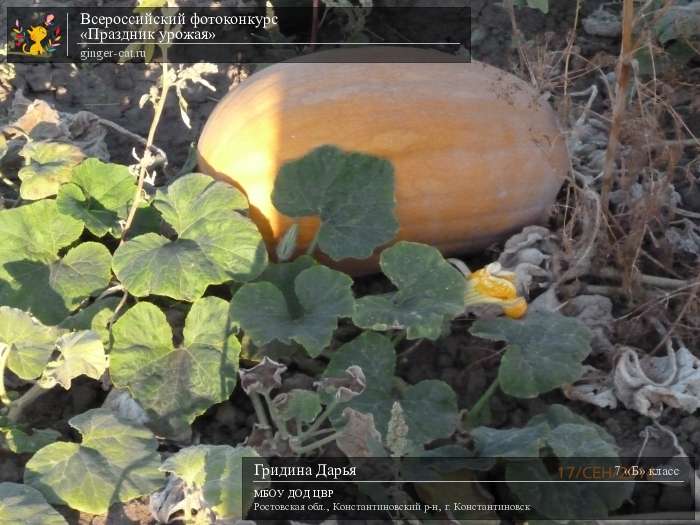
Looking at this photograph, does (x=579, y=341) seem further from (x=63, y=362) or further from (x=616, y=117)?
(x=63, y=362)

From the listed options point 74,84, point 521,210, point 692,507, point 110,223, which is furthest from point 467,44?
point 692,507

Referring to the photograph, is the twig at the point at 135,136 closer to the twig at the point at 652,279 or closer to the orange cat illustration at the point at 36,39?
the orange cat illustration at the point at 36,39

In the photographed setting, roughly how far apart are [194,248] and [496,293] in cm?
65

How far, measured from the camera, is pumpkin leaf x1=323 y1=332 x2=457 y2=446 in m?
1.73

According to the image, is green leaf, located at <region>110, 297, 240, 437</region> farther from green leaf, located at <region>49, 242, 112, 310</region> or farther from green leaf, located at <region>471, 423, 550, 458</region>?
green leaf, located at <region>471, 423, 550, 458</region>

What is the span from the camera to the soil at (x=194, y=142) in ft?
6.29

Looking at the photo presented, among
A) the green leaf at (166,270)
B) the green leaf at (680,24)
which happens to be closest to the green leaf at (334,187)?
the green leaf at (166,270)

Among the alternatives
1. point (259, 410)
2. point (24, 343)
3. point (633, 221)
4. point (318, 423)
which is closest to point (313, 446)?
point (318, 423)

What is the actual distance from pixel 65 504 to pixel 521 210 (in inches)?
48.4

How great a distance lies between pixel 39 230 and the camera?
80.4 inches

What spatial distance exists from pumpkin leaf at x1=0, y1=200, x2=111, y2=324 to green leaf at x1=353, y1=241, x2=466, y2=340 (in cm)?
59

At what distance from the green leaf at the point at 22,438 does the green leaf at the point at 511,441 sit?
0.83 meters

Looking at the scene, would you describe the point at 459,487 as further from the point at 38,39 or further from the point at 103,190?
the point at 38,39

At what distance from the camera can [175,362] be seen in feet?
6.06
